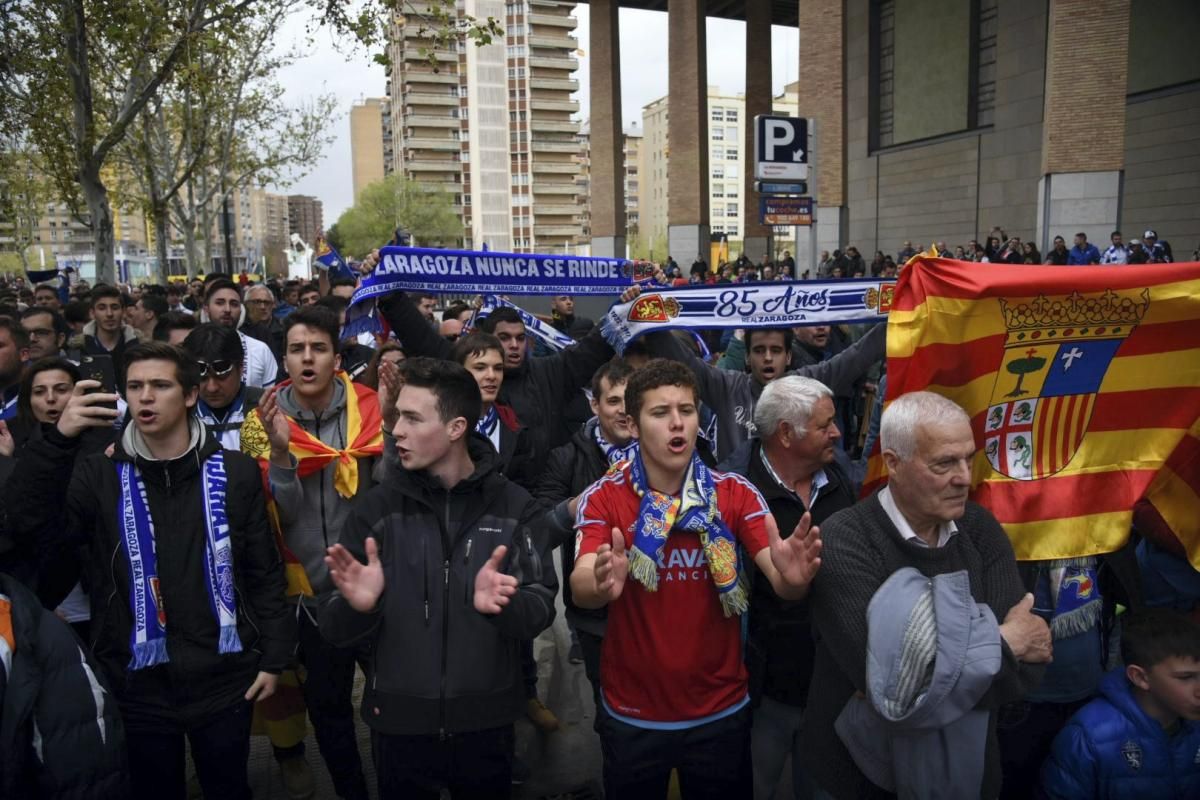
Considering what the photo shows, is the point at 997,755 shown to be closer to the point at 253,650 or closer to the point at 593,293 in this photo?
the point at 253,650

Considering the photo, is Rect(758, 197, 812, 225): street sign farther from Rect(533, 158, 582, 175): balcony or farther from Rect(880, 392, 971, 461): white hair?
Rect(533, 158, 582, 175): balcony

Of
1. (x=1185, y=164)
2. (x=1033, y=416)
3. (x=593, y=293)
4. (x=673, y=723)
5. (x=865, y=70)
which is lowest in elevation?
(x=673, y=723)

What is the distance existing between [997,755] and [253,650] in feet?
8.36

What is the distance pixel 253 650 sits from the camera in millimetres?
3262

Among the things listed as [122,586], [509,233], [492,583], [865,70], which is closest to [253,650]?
[122,586]

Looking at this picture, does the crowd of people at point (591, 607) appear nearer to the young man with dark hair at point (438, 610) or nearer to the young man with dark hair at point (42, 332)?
the young man with dark hair at point (438, 610)

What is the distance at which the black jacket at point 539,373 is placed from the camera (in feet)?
16.4

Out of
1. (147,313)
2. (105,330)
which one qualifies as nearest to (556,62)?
(147,313)

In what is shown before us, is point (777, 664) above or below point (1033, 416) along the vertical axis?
below

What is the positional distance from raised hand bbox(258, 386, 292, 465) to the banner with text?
179cm

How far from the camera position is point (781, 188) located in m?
12.6

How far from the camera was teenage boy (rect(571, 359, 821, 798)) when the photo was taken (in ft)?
9.41

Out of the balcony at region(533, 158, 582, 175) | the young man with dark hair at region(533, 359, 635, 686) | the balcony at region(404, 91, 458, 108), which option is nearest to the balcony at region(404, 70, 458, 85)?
the balcony at region(404, 91, 458, 108)

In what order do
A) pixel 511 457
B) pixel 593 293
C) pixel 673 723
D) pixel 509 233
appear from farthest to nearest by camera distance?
pixel 509 233 < pixel 593 293 < pixel 511 457 < pixel 673 723
